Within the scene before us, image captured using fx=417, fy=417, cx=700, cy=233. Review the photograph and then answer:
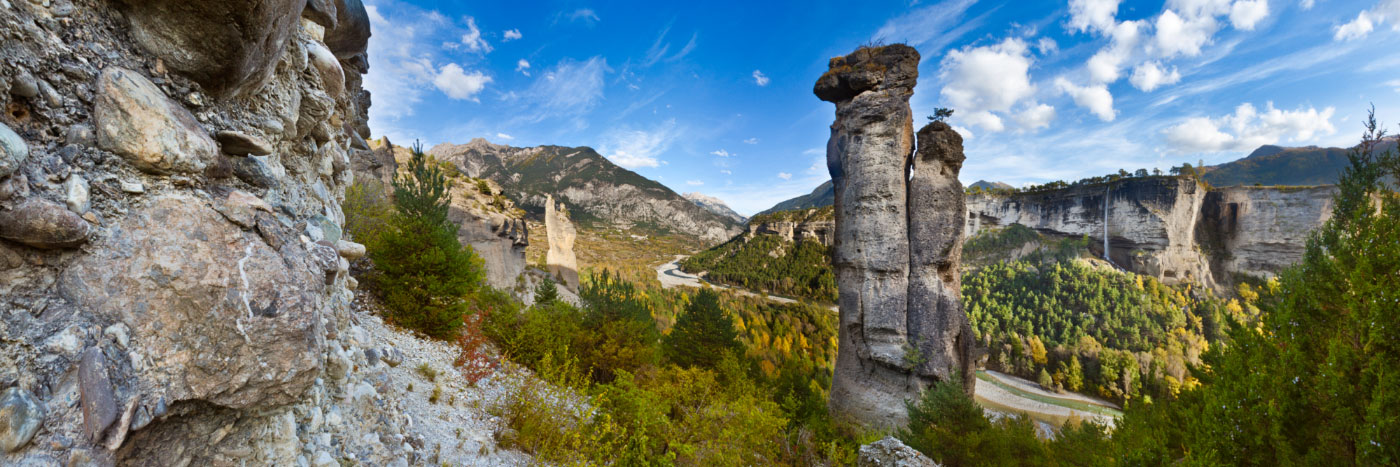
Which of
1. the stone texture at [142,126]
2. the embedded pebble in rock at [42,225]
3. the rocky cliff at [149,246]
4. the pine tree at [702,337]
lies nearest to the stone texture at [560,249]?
the pine tree at [702,337]

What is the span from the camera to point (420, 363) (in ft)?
24.2

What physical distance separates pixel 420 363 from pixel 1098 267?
58.5 metres

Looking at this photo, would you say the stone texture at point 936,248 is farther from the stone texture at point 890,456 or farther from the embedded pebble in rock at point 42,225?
the embedded pebble in rock at point 42,225

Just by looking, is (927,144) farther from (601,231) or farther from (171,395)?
(601,231)

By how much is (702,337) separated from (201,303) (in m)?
15.3

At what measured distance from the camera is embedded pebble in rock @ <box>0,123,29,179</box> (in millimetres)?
1458

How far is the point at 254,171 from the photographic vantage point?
2598mm

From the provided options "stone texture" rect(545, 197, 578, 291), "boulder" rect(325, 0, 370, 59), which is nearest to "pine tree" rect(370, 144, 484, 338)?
"boulder" rect(325, 0, 370, 59)

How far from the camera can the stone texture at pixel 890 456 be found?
22.4 ft

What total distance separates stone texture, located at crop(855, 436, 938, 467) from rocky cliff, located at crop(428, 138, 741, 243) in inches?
4319

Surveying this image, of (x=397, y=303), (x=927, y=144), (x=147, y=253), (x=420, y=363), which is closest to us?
(x=147, y=253)

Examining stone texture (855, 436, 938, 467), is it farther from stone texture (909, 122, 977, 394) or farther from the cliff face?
→ the cliff face

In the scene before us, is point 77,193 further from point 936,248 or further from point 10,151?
point 936,248

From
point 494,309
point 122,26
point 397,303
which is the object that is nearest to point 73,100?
point 122,26
